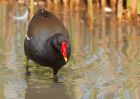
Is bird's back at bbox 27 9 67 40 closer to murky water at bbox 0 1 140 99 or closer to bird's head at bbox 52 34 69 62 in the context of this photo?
bird's head at bbox 52 34 69 62

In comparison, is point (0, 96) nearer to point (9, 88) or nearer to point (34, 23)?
point (9, 88)

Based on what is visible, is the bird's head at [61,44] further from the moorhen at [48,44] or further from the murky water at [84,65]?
the murky water at [84,65]

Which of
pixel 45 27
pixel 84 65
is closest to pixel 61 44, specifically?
pixel 45 27

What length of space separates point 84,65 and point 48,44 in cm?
83

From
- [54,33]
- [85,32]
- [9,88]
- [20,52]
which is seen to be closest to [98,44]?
[85,32]

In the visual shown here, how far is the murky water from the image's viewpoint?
4.98m

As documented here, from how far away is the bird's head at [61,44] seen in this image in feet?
16.2

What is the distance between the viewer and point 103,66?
5.78 metres

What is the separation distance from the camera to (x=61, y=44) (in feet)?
16.3

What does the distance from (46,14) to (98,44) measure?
1.32 meters

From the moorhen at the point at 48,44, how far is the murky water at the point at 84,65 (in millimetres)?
246

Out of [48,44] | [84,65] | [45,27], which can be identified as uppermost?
[45,27]

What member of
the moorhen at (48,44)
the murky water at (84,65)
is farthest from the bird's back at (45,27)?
the murky water at (84,65)

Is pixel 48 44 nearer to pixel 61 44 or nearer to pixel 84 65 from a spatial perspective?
pixel 61 44
